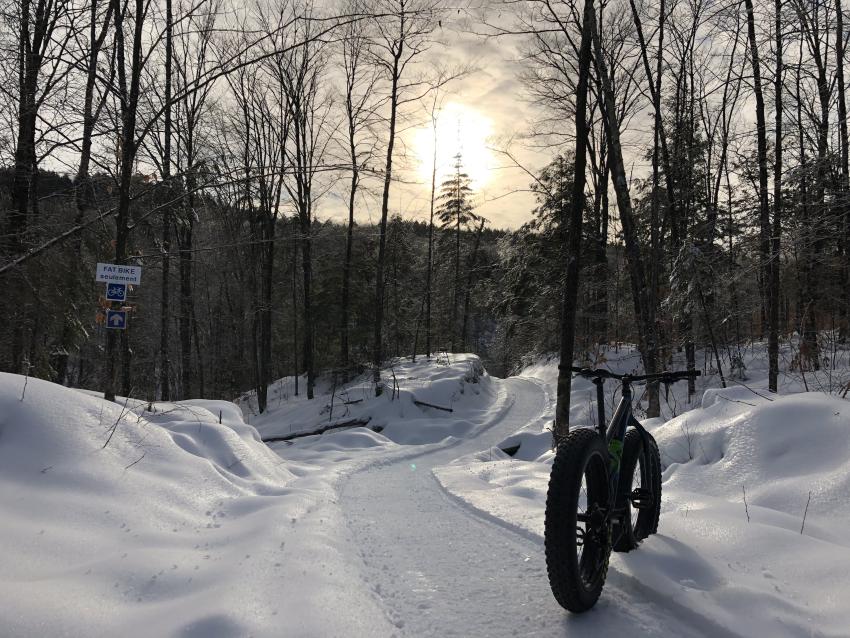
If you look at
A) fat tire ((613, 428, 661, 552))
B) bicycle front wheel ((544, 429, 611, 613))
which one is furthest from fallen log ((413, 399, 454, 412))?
bicycle front wheel ((544, 429, 611, 613))

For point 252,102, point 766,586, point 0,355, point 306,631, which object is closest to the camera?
point 306,631

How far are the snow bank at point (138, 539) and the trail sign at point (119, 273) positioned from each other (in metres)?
2.14

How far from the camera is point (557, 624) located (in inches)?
106

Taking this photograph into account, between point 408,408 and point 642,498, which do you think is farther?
point 408,408

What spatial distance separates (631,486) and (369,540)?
230 cm

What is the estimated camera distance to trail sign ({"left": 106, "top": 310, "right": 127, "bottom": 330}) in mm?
6480

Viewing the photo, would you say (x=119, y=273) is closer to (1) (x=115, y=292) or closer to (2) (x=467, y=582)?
(1) (x=115, y=292)

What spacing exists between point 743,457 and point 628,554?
2263 millimetres

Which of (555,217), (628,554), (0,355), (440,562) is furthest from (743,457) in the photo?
(555,217)

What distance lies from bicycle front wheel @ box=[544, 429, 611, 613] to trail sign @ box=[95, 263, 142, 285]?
605 cm

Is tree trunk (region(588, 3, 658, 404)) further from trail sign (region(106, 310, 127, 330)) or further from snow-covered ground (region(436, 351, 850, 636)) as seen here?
trail sign (region(106, 310, 127, 330))

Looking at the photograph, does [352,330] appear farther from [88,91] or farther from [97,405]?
[97,405]

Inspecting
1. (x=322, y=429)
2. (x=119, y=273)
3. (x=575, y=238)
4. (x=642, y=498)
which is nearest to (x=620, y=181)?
(x=575, y=238)

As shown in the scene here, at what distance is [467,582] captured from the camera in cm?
334
